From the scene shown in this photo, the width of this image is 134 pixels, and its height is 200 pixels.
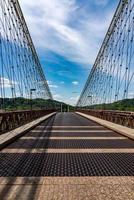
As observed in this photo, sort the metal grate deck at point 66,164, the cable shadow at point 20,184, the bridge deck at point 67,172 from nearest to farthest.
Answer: the cable shadow at point 20,184, the bridge deck at point 67,172, the metal grate deck at point 66,164

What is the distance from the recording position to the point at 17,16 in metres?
21.7

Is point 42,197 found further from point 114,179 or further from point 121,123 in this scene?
point 121,123

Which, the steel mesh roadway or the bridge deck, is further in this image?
the steel mesh roadway

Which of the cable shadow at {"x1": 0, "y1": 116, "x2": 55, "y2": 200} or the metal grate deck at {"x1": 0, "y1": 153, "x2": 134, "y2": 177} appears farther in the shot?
the metal grate deck at {"x1": 0, "y1": 153, "x2": 134, "y2": 177}

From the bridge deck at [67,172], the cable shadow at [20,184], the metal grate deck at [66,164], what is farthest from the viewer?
the metal grate deck at [66,164]

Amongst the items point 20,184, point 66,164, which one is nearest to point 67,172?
point 66,164

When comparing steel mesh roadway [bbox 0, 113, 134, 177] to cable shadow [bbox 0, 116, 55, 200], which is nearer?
cable shadow [bbox 0, 116, 55, 200]

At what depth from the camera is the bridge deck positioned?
152 inches

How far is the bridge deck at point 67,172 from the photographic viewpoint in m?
3.86

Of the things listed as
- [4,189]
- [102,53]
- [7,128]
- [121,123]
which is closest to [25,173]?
[4,189]

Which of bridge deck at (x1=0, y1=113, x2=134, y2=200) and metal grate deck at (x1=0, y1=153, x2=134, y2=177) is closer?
bridge deck at (x1=0, y1=113, x2=134, y2=200)

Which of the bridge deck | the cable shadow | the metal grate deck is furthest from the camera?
the metal grate deck

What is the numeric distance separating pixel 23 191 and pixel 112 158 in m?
2.86

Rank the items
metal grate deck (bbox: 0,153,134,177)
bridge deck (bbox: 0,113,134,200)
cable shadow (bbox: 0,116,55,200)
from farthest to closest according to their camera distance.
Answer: metal grate deck (bbox: 0,153,134,177) < bridge deck (bbox: 0,113,134,200) < cable shadow (bbox: 0,116,55,200)
